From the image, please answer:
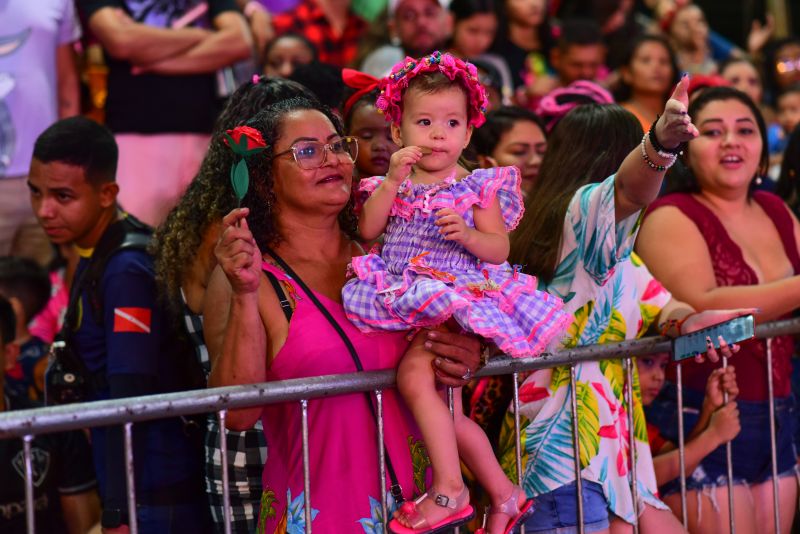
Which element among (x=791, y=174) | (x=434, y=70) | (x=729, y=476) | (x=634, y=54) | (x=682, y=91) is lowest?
(x=729, y=476)

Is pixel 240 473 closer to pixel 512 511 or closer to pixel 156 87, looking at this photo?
pixel 512 511

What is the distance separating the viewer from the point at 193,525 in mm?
3670

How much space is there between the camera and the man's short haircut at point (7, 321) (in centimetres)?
441

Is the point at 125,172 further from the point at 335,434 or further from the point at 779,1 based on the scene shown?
the point at 779,1

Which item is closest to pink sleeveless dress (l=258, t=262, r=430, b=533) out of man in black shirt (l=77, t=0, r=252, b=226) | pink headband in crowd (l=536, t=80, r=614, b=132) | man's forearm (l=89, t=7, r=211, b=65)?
pink headband in crowd (l=536, t=80, r=614, b=132)

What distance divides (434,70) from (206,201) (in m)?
0.83

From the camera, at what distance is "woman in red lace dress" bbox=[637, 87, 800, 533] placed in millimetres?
4070

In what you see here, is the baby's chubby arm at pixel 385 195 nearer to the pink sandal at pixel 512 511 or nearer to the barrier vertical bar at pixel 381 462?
the barrier vertical bar at pixel 381 462

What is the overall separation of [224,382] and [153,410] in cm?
29

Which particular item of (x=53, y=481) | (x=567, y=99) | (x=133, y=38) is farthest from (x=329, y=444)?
(x=133, y=38)

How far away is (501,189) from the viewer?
10.6 feet

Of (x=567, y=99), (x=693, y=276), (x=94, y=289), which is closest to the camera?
(x=94, y=289)

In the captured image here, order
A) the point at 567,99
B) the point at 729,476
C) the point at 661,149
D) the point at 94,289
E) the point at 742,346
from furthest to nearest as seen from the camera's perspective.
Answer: the point at 567,99
the point at 742,346
the point at 729,476
the point at 94,289
the point at 661,149

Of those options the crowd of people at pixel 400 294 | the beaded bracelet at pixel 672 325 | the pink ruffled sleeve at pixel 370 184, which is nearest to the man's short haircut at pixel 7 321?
the crowd of people at pixel 400 294
